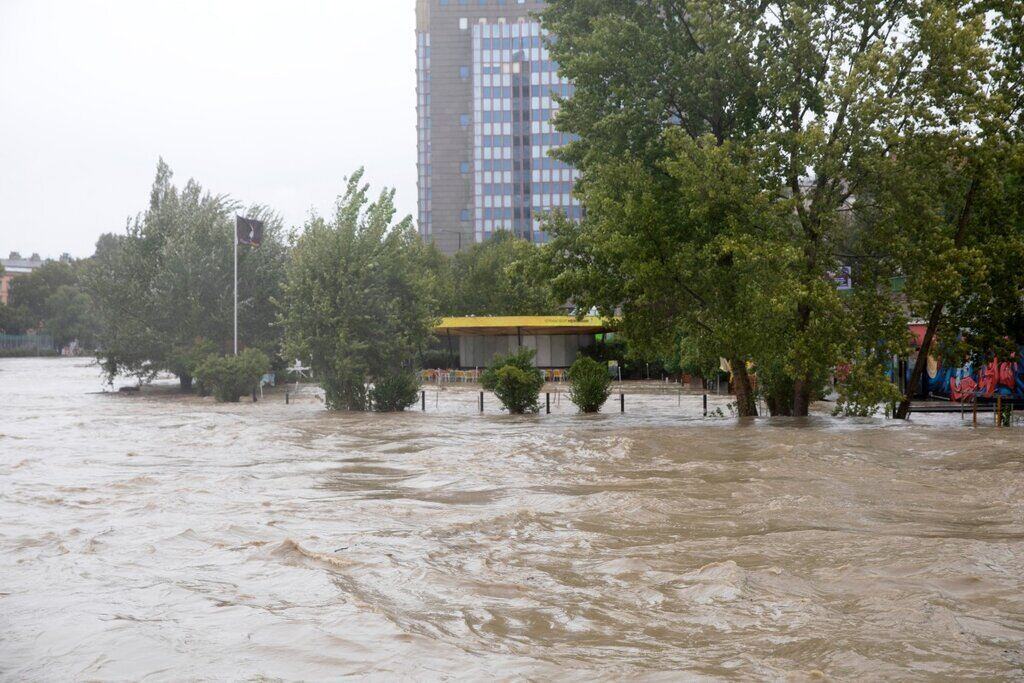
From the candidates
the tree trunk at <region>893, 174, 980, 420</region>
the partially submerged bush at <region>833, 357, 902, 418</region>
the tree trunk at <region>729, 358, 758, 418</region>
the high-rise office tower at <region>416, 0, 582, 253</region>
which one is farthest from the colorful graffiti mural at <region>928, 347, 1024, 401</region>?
the high-rise office tower at <region>416, 0, 582, 253</region>

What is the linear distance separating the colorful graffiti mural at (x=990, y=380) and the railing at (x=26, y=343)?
13214 centimetres

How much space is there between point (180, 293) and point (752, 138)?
1357 inches

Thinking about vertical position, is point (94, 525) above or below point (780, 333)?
below

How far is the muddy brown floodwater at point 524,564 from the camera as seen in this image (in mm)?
7320

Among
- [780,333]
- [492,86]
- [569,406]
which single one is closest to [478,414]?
[569,406]

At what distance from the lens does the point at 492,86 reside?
14250 centimetres

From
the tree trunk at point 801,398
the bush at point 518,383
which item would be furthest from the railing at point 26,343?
the tree trunk at point 801,398

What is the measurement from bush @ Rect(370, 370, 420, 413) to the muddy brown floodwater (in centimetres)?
1391

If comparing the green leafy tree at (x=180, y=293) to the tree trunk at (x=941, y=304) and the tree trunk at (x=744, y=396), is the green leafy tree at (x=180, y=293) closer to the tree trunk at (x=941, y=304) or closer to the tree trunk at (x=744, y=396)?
the tree trunk at (x=744, y=396)

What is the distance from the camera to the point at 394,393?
3575cm

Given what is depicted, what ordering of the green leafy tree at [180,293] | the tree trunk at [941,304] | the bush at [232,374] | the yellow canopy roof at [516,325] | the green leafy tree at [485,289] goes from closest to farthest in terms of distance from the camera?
the tree trunk at [941,304]
the bush at [232,374]
the green leafy tree at [180,293]
the yellow canopy roof at [516,325]
the green leafy tree at [485,289]

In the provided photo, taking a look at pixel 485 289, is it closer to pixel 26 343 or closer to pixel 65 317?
pixel 65 317

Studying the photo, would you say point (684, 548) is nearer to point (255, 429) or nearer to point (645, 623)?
point (645, 623)

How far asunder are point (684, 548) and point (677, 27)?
20417 millimetres
